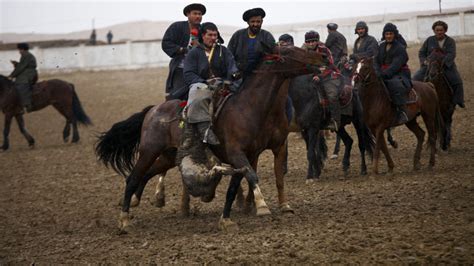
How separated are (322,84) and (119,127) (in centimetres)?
409

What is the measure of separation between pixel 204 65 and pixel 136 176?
66.8 inches

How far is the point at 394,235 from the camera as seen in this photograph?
7.37 metres

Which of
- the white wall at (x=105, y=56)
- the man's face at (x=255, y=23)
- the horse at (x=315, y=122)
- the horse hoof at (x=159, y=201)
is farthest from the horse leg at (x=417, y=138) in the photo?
the white wall at (x=105, y=56)

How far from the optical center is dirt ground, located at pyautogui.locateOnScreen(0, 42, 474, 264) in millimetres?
7145

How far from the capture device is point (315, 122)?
42.2ft

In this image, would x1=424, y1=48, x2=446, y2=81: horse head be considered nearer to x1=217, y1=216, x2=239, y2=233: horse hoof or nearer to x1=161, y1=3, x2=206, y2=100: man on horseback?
x1=161, y1=3, x2=206, y2=100: man on horseback

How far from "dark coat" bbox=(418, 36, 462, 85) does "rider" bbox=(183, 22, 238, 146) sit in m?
6.88

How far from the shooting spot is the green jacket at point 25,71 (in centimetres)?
2184

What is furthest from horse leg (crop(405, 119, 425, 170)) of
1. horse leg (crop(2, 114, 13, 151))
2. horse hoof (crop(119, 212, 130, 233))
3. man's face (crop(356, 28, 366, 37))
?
horse leg (crop(2, 114, 13, 151))

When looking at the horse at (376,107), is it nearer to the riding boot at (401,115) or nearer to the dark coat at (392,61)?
the riding boot at (401,115)

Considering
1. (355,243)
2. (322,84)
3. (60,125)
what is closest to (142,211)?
(322,84)

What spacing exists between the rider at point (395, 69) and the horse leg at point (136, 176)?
488cm

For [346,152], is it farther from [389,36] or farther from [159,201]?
[159,201]

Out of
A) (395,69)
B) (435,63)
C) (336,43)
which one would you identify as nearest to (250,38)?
(395,69)
